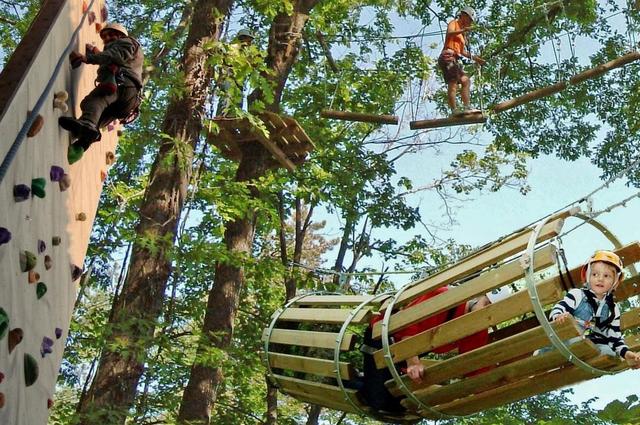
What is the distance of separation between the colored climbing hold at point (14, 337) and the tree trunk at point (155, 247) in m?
3.02

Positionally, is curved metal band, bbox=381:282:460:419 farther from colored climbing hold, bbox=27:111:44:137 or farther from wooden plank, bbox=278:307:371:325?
colored climbing hold, bbox=27:111:44:137

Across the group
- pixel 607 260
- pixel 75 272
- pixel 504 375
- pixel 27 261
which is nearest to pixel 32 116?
pixel 27 261

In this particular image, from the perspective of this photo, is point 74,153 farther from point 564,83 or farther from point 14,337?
point 564,83

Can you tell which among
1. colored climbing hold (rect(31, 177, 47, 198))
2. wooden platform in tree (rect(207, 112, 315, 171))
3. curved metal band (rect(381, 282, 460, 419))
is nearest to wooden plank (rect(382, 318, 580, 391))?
curved metal band (rect(381, 282, 460, 419))

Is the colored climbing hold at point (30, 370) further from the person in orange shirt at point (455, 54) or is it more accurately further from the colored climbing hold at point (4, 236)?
the person in orange shirt at point (455, 54)

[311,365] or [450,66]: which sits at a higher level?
[450,66]

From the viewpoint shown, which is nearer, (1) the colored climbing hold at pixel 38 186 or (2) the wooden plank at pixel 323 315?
(1) the colored climbing hold at pixel 38 186

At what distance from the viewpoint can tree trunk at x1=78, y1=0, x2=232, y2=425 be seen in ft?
22.4

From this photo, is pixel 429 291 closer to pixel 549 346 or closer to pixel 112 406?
pixel 549 346

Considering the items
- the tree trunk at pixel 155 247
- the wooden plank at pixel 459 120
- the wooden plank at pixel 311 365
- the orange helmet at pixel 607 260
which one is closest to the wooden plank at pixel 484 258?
the orange helmet at pixel 607 260

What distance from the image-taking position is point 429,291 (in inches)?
186

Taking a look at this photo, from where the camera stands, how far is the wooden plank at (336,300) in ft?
17.7

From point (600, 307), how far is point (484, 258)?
1.90 feet

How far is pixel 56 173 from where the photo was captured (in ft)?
13.4
